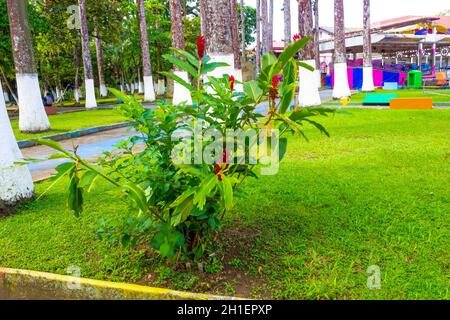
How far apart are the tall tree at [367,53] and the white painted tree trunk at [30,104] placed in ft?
50.9

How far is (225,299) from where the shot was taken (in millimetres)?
2844

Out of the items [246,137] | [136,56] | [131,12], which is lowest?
[246,137]

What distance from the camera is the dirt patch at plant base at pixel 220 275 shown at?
3055 millimetres

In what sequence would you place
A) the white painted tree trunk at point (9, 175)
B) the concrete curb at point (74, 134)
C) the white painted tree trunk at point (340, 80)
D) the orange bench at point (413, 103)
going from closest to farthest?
the white painted tree trunk at point (9, 175) → the concrete curb at point (74, 134) → the orange bench at point (413, 103) → the white painted tree trunk at point (340, 80)

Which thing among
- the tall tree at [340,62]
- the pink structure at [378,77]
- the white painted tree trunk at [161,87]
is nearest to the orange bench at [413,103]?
the tall tree at [340,62]

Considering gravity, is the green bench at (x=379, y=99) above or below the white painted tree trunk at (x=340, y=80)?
below

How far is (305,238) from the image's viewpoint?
3.77 m

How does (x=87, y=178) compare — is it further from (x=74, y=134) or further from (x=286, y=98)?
(x=74, y=134)

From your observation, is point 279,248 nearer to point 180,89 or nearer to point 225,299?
point 225,299

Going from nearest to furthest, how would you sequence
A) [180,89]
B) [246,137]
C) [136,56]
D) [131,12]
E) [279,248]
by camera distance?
1. [246,137]
2. [279,248]
3. [180,89]
4. [131,12]
5. [136,56]

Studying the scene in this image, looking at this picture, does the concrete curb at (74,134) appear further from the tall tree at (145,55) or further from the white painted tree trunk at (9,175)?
the tall tree at (145,55)
